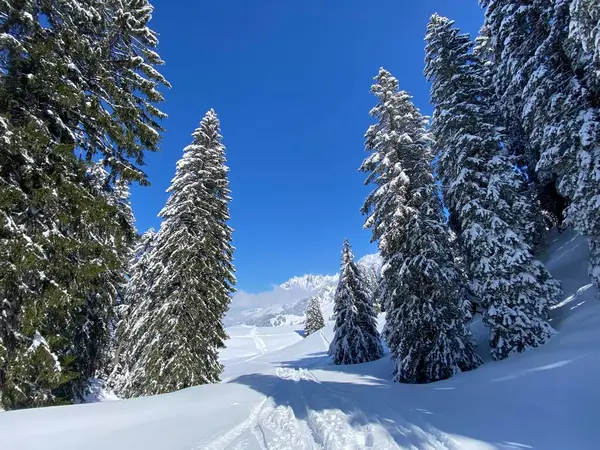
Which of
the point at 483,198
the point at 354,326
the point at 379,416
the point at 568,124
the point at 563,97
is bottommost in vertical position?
the point at 379,416

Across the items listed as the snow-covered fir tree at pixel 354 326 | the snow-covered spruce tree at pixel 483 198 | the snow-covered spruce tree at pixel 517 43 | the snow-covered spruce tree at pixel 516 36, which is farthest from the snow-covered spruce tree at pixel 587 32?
the snow-covered fir tree at pixel 354 326

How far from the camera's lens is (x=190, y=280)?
13.7 meters

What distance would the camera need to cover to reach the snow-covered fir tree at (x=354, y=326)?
84.2 ft

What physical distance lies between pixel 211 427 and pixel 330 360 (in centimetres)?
2467

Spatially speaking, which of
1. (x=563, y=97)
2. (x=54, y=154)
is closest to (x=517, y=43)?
(x=563, y=97)

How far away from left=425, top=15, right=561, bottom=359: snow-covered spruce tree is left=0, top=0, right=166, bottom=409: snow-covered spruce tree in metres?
11.6

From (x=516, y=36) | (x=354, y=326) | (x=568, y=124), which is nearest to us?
(x=568, y=124)

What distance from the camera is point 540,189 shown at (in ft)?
57.2

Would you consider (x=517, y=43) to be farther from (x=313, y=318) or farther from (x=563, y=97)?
(x=313, y=318)

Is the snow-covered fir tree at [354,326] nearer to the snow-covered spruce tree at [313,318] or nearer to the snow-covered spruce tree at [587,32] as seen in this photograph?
the snow-covered spruce tree at [587,32]

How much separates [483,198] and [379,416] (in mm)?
9502

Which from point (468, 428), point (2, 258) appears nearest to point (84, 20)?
point (2, 258)

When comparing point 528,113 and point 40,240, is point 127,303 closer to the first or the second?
point 40,240

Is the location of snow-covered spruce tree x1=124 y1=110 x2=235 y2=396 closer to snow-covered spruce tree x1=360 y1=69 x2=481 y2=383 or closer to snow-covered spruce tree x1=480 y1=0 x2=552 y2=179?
snow-covered spruce tree x1=360 y1=69 x2=481 y2=383
